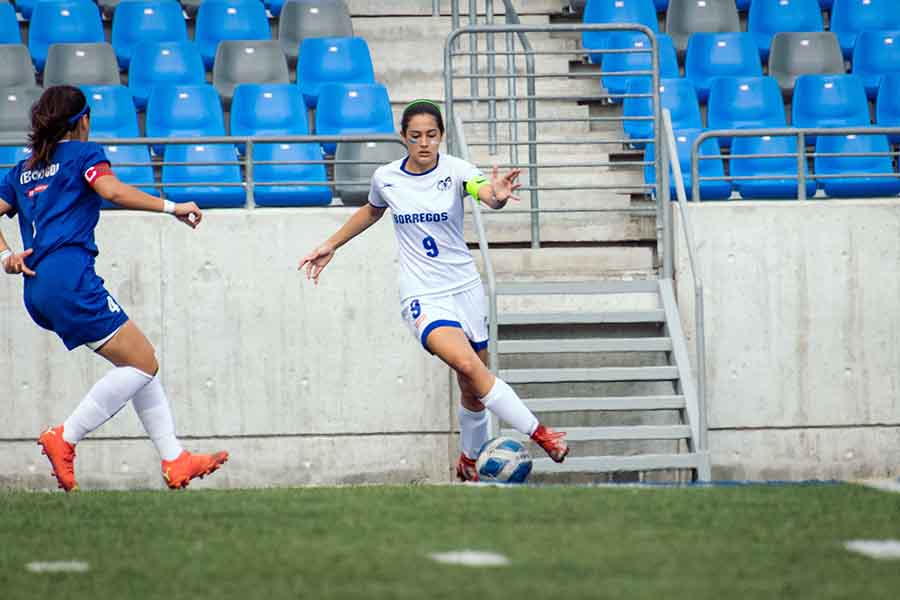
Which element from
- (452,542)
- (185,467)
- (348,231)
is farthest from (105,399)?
(452,542)

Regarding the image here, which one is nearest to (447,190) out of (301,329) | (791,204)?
(301,329)

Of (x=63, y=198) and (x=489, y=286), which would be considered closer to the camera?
(x=63, y=198)

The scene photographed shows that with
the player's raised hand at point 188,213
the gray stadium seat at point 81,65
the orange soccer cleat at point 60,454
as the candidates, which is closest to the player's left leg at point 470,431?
the player's raised hand at point 188,213

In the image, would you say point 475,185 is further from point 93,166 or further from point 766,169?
point 766,169

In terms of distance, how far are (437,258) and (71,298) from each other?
201 cm

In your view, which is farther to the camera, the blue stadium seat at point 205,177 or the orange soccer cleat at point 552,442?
the blue stadium seat at point 205,177

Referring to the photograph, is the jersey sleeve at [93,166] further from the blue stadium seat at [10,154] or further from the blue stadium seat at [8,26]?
the blue stadium seat at [8,26]

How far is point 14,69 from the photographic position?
45.3ft

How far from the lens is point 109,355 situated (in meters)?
7.98

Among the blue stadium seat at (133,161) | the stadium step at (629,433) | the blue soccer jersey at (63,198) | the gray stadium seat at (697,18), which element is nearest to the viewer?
the blue soccer jersey at (63,198)

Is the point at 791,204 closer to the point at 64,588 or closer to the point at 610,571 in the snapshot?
the point at 610,571

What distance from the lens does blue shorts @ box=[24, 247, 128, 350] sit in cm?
772

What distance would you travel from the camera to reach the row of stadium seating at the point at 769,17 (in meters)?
15.1

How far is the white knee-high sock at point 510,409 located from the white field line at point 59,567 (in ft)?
10.8
